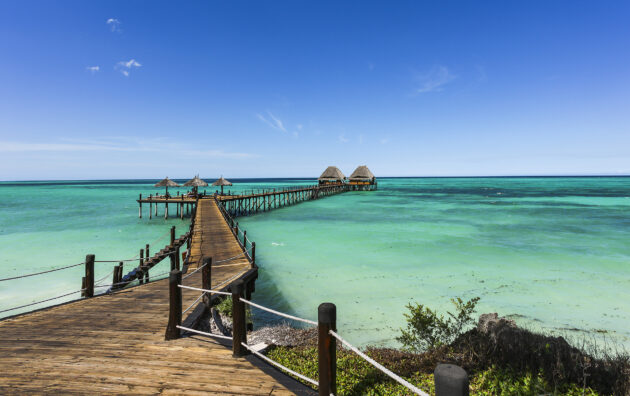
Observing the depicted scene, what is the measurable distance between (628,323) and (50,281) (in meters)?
22.5

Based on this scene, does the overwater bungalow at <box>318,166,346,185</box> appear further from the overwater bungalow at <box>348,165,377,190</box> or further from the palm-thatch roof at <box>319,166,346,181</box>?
the overwater bungalow at <box>348,165,377,190</box>

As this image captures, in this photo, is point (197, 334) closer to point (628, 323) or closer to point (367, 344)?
point (367, 344)

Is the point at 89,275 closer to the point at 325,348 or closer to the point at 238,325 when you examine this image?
the point at 238,325

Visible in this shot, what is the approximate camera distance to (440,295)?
11.9 metres

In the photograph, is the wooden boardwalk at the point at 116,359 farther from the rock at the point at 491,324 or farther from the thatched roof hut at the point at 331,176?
the thatched roof hut at the point at 331,176

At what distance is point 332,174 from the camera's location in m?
78.6

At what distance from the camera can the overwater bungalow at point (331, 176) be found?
7744 centimetres

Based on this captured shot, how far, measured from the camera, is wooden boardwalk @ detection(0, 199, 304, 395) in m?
3.51

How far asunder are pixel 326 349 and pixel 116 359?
10.5 ft

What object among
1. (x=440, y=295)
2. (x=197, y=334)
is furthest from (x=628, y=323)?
(x=197, y=334)

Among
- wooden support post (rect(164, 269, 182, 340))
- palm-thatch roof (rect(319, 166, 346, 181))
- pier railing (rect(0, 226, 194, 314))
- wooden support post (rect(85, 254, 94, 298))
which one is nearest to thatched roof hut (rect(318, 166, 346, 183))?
palm-thatch roof (rect(319, 166, 346, 181))

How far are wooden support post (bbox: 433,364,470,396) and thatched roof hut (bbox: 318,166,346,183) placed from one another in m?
75.7

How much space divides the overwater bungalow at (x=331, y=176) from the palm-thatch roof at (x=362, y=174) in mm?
5934

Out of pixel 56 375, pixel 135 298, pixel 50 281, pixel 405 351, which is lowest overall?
pixel 50 281
